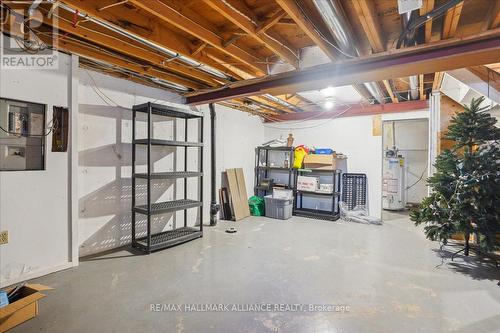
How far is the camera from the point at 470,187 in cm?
304

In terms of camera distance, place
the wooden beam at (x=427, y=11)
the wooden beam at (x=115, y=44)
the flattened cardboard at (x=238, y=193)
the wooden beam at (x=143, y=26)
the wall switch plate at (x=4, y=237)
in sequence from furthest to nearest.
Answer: the flattened cardboard at (x=238, y=193)
the wall switch plate at (x=4, y=237)
the wooden beam at (x=115, y=44)
the wooden beam at (x=143, y=26)
the wooden beam at (x=427, y=11)

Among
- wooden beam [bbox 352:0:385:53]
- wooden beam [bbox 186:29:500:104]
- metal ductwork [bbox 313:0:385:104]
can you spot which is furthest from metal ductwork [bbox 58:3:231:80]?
wooden beam [bbox 352:0:385:53]

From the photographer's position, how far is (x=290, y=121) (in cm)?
626

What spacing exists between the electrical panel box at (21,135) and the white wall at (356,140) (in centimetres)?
495

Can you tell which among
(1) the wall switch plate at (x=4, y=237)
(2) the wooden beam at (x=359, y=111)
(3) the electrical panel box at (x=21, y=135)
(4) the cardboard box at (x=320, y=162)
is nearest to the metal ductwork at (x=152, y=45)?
(3) the electrical panel box at (x=21, y=135)

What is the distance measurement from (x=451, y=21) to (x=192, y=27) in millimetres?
2115

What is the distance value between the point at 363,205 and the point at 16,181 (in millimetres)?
5596

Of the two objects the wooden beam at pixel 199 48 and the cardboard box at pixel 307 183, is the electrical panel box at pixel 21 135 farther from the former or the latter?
the cardboard box at pixel 307 183

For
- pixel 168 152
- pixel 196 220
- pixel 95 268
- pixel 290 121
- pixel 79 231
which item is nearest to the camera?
pixel 95 268

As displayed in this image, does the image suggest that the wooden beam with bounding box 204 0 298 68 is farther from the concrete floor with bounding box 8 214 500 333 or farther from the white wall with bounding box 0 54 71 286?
the concrete floor with bounding box 8 214 500 333

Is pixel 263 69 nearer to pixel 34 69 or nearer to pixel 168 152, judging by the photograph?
pixel 168 152

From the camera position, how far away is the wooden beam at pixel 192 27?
1937 millimetres

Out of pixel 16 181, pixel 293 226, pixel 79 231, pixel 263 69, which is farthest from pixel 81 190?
pixel 293 226

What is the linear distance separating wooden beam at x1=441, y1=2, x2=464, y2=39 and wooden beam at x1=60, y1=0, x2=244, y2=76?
2303mm
